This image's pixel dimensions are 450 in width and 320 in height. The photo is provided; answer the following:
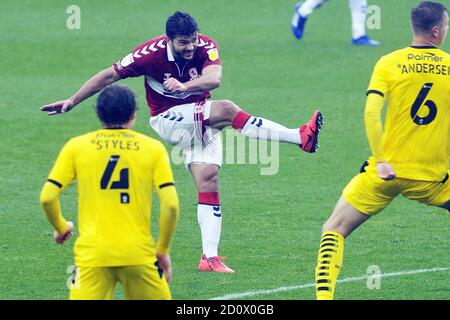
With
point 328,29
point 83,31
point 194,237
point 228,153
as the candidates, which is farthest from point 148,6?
point 194,237

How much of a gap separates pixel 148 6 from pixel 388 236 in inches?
660

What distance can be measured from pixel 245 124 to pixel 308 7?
13.5 meters

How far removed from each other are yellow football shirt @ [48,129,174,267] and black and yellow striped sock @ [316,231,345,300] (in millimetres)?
1759

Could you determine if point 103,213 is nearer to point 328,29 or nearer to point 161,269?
point 161,269

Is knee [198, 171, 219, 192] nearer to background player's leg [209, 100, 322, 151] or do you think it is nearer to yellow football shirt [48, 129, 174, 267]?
background player's leg [209, 100, 322, 151]

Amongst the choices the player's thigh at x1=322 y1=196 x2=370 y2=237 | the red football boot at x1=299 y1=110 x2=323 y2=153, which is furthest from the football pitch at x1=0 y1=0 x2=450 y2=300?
the red football boot at x1=299 y1=110 x2=323 y2=153

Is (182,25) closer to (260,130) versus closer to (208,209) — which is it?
(260,130)

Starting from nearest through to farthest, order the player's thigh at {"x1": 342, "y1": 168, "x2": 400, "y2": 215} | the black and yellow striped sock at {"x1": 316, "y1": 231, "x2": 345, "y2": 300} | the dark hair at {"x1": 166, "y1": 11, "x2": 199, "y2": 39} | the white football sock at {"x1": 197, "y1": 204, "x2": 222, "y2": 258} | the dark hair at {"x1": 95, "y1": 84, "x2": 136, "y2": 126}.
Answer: the dark hair at {"x1": 95, "y1": 84, "x2": 136, "y2": 126}, the black and yellow striped sock at {"x1": 316, "y1": 231, "x2": 345, "y2": 300}, the player's thigh at {"x1": 342, "y1": 168, "x2": 400, "y2": 215}, the dark hair at {"x1": 166, "y1": 11, "x2": 199, "y2": 39}, the white football sock at {"x1": 197, "y1": 204, "x2": 222, "y2": 258}

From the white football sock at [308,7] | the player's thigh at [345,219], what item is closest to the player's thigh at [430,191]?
the player's thigh at [345,219]

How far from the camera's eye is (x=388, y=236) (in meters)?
11.6

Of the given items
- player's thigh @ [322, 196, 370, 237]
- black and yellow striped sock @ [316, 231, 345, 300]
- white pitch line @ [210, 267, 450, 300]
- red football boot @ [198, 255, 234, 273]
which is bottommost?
white pitch line @ [210, 267, 450, 300]

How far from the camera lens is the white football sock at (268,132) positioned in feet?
34.0

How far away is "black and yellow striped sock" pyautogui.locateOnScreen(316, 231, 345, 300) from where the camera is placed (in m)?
8.52

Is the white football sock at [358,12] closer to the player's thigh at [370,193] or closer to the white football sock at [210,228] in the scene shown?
the white football sock at [210,228]
